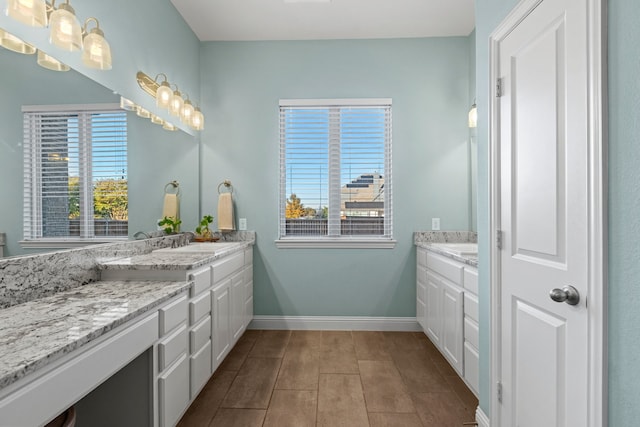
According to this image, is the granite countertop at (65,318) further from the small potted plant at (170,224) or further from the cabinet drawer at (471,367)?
the cabinet drawer at (471,367)

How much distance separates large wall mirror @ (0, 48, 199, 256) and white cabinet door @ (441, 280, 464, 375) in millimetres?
2248

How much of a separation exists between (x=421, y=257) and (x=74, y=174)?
2.72 metres

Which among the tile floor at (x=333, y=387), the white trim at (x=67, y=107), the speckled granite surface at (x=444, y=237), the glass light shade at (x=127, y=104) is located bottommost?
the tile floor at (x=333, y=387)

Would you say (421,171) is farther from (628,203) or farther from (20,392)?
(20,392)

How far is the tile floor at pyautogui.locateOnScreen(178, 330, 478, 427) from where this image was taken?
76.6 inches

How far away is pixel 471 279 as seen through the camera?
81.3 inches

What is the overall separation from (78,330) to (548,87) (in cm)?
187

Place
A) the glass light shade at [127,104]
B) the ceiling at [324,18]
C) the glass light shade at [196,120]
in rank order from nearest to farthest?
the glass light shade at [127,104], the ceiling at [324,18], the glass light shade at [196,120]

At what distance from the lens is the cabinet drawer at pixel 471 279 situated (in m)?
2.01

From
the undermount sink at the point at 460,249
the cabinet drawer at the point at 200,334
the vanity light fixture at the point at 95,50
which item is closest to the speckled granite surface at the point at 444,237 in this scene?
the undermount sink at the point at 460,249

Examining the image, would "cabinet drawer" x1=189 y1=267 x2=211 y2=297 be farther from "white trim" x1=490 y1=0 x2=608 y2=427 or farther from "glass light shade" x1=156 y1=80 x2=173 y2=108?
"white trim" x1=490 y1=0 x2=608 y2=427

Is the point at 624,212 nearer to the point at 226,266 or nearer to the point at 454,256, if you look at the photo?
the point at 454,256

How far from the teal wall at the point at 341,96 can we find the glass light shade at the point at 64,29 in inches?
71.3

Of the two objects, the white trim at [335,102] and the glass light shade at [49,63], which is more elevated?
the white trim at [335,102]
